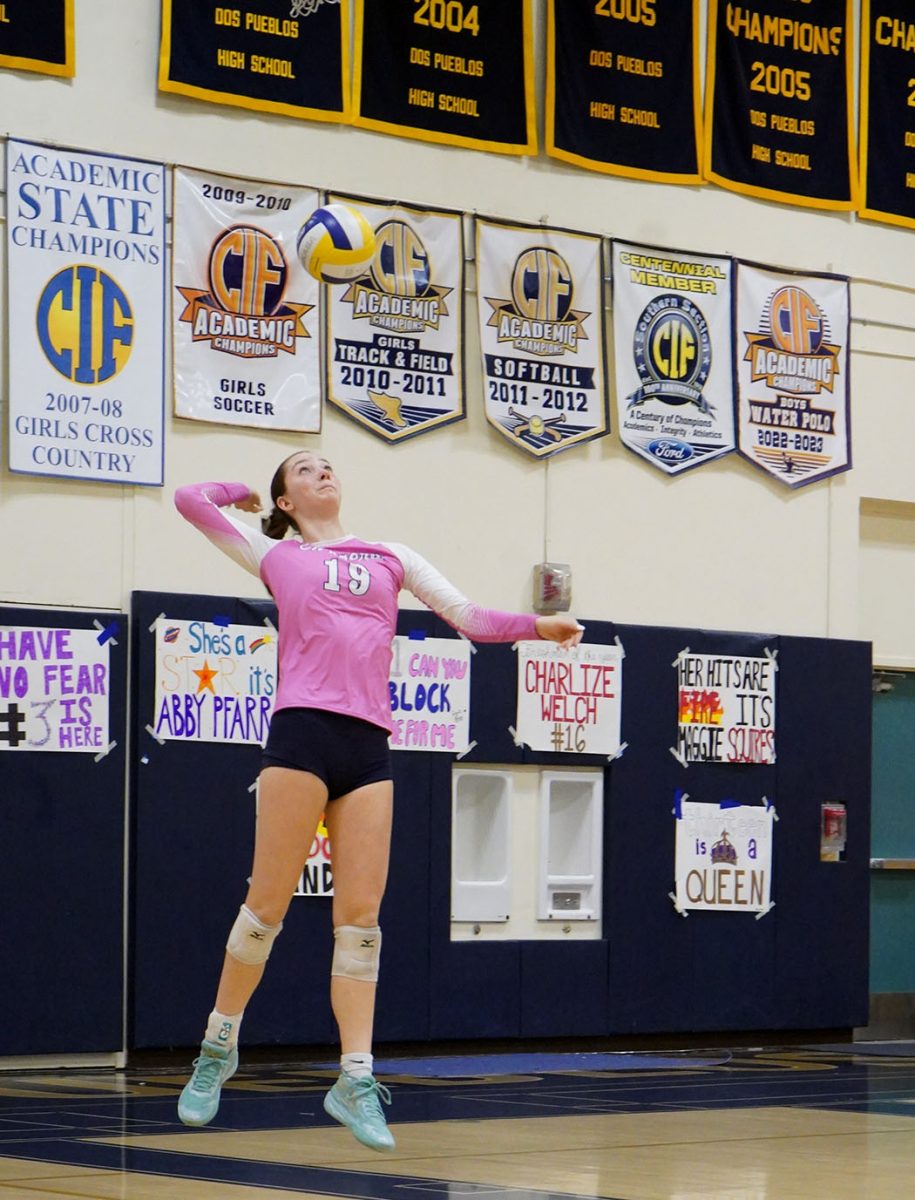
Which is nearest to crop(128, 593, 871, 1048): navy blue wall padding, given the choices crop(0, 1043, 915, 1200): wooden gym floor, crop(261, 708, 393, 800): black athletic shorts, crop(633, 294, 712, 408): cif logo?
crop(0, 1043, 915, 1200): wooden gym floor

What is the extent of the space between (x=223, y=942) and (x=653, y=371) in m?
4.58

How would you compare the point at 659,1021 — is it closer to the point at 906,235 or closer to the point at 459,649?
the point at 459,649

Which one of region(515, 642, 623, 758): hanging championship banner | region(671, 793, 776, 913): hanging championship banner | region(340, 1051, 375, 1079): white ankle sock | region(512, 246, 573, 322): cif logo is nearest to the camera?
region(340, 1051, 375, 1079): white ankle sock

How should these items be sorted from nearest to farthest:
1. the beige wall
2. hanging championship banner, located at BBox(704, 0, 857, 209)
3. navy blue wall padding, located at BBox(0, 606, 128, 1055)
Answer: navy blue wall padding, located at BBox(0, 606, 128, 1055) → the beige wall → hanging championship banner, located at BBox(704, 0, 857, 209)

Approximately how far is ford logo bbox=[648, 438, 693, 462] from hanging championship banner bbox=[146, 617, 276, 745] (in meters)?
2.95

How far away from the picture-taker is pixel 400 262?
11.6 metres

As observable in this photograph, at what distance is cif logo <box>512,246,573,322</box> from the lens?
12102mm

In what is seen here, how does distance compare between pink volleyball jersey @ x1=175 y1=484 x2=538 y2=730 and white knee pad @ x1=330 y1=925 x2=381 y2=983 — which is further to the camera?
pink volleyball jersey @ x1=175 y1=484 x2=538 y2=730

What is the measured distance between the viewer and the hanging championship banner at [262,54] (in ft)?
35.7

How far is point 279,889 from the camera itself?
244 inches

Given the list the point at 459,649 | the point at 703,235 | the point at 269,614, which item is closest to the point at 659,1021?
the point at 459,649

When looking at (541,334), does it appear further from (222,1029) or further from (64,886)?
(222,1029)

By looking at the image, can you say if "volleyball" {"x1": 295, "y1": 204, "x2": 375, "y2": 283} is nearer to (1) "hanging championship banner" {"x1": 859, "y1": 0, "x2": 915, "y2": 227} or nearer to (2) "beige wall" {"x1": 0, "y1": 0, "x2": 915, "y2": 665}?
(2) "beige wall" {"x1": 0, "y1": 0, "x2": 915, "y2": 665}

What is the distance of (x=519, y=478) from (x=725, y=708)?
2.06 m
